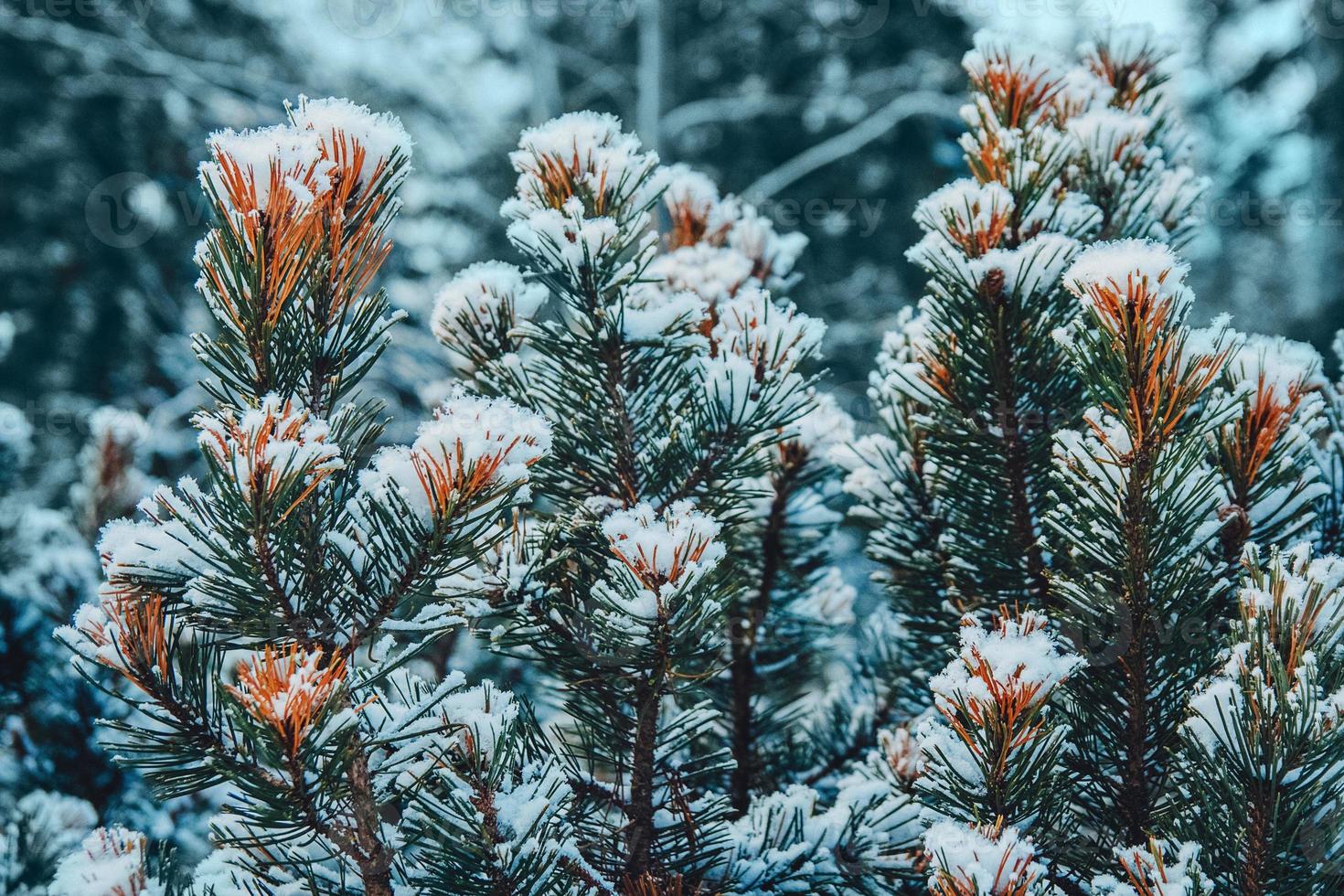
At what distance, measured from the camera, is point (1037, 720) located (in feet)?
3.46

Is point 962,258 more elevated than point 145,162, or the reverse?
point 145,162

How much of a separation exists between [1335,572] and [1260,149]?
32.2 ft

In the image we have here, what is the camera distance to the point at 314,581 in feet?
3.25

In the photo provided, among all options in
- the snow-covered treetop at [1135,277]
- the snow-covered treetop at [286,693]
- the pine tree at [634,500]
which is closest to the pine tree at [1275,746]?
the snow-covered treetop at [1135,277]

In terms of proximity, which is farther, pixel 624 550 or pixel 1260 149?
pixel 1260 149

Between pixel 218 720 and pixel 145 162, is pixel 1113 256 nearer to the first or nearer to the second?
pixel 218 720

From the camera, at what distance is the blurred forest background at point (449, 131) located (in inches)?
247

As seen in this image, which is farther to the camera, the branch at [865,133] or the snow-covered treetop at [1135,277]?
the branch at [865,133]

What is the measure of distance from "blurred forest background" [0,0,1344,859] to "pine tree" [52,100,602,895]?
4477 millimetres

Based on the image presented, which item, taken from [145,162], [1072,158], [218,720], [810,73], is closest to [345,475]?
[218,720]

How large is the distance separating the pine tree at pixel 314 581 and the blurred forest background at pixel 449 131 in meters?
4.48

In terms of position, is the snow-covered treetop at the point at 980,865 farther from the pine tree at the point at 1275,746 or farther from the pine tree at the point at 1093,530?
the pine tree at the point at 1275,746

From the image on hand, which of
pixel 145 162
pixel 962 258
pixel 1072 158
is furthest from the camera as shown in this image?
pixel 145 162

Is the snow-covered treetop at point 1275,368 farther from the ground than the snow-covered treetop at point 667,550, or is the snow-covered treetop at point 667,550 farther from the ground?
the snow-covered treetop at point 1275,368
